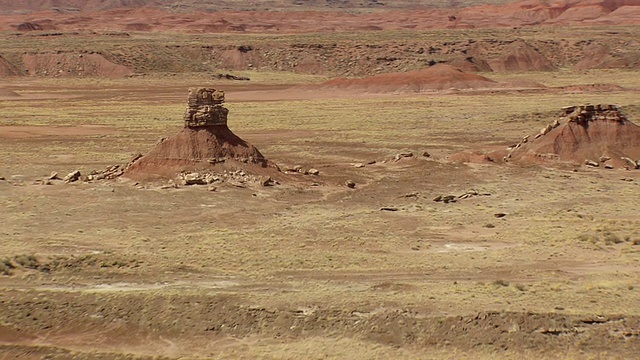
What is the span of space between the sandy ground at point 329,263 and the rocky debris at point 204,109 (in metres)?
3.33

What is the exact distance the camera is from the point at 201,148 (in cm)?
3628

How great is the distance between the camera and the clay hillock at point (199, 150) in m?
35.9

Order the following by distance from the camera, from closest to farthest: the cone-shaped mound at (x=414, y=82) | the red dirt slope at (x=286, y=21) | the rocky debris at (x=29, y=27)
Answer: the cone-shaped mound at (x=414, y=82)
the rocky debris at (x=29, y=27)
the red dirt slope at (x=286, y=21)

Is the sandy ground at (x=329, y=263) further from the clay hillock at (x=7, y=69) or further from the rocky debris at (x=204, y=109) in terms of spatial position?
the clay hillock at (x=7, y=69)

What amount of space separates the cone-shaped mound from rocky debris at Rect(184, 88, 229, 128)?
198 feet

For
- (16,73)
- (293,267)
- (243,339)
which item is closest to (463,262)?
(293,267)

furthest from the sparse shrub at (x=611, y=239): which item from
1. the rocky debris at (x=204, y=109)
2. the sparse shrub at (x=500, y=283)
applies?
the rocky debris at (x=204, y=109)

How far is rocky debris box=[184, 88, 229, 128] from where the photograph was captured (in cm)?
3634

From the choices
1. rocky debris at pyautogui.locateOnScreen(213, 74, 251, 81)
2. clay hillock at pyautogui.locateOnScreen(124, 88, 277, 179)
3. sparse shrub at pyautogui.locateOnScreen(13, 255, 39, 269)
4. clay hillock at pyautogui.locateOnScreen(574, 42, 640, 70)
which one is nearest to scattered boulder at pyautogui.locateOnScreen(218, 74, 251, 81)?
rocky debris at pyautogui.locateOnScreen(213, 74, 251, 81)

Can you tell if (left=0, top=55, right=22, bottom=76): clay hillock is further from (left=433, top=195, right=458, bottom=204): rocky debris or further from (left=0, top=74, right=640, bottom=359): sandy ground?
(left=433, top=195, right=458, bottom=204): rocky debris

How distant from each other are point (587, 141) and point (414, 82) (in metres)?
54.8

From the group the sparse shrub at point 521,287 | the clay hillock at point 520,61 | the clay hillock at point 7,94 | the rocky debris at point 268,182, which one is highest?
the sparse shrub at point 521,287

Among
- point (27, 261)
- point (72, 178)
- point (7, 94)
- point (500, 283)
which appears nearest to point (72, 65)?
point (7, 94)

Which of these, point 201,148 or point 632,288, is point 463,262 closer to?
point 632,288
